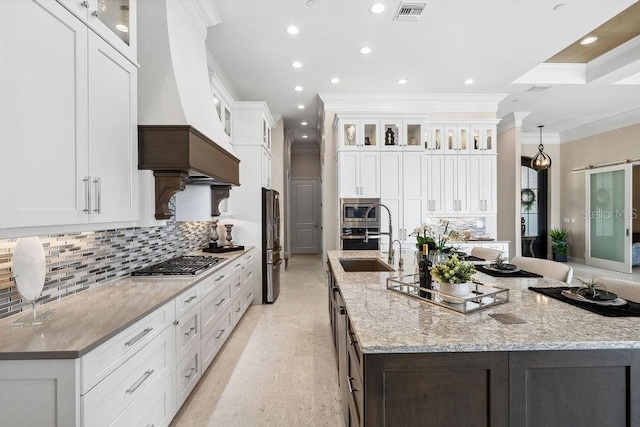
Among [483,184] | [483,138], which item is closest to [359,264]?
[483,184]

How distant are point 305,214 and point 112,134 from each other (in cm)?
776

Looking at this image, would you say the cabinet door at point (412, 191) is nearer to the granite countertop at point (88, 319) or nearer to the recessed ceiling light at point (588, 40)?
the recessed ceiling light at point (588, 40)

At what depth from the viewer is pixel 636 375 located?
1170mm

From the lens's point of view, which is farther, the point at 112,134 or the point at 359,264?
the point at 359,264

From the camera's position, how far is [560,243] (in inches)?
299

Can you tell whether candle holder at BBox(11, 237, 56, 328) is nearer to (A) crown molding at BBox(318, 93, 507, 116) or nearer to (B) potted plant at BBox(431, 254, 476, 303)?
(B) potted plant at BBox(431, 254, 476, 303)

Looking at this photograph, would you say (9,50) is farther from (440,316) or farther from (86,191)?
(440,316)

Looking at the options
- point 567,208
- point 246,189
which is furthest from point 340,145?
point 567,208

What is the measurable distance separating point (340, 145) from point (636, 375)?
4.31m

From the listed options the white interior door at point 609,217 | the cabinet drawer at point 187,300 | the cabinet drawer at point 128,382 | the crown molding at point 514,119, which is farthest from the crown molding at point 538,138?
the cabinet drawer at point 128,382

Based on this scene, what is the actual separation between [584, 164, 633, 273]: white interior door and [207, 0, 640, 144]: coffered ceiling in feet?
5.43

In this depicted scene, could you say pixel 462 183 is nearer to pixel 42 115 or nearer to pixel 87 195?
pixel 87 195

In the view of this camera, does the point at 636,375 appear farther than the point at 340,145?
No

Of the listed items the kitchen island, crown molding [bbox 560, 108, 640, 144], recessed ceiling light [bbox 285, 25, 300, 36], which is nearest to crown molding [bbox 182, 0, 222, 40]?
recessed ceiling light [bbox 285, 25, 300, 36]
